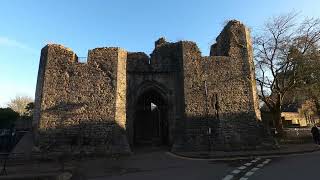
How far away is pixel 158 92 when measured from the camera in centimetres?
1919


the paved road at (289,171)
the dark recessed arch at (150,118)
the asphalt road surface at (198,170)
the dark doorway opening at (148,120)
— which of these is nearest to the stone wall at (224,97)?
the dark recessed arch at (150,118)

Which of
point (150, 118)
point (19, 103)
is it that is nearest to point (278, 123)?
point (150, 118)

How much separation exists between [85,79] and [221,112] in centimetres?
765

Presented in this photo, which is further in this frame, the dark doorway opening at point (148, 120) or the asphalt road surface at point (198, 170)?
the dark doorway opening at point (148, 120)

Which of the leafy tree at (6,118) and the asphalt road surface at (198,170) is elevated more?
the leafy tree at (6,118)

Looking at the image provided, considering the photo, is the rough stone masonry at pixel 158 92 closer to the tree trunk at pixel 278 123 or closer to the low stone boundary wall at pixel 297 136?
the tree trunk at pixel 278 123

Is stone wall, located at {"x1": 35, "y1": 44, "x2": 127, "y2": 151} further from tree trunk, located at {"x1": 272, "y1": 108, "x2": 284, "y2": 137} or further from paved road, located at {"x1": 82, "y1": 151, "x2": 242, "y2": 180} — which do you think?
tree trunk, located at {"x1": 272, "y1": 108, "x2": 284, "y2": 137}

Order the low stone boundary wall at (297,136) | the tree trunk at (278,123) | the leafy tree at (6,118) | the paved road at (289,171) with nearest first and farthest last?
the paved road at (289,171) < the low stone boundary wall at (297,136) < the tree trunk at (278,123) < the leafy tree at (6,118)

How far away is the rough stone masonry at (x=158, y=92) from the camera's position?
16594 millimetres

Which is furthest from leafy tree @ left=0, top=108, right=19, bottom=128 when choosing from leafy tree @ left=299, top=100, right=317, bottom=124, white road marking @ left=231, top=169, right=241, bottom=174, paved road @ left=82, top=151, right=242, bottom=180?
leafy tree @ left=299, top=100, right=317, bottom=124

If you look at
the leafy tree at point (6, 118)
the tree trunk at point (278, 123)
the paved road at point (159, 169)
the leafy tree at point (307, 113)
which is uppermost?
the leafy tree at point (307, 113)

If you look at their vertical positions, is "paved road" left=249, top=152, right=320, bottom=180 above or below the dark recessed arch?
below

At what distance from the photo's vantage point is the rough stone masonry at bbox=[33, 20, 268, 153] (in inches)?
653

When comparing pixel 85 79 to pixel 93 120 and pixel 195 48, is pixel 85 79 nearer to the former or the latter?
pixel 93 120
